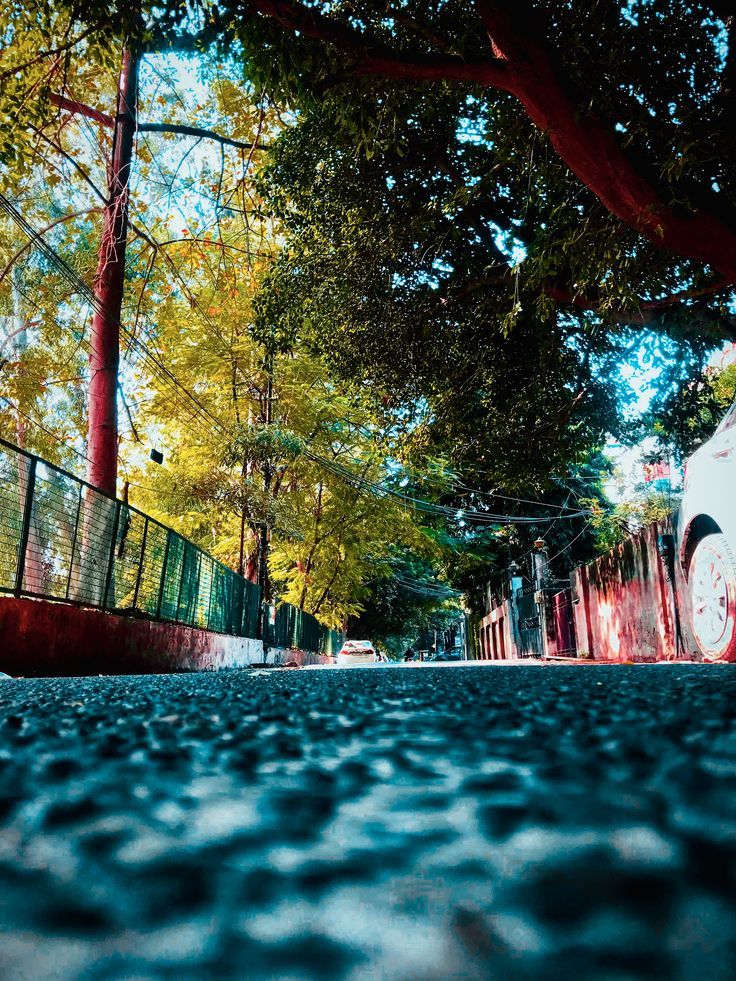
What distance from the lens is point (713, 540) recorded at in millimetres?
6992

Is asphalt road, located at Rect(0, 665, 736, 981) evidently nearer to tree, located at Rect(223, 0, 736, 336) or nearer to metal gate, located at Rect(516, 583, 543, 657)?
tree, located at Rect(223, 0, 736, 336)

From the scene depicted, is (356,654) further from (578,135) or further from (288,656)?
(578,135)

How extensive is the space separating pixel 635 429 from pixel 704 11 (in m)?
6.07

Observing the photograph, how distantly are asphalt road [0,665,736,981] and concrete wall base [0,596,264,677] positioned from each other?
6.76m

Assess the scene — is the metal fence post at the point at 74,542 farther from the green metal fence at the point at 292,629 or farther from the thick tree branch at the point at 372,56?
the green metal fence at the point at 292,629

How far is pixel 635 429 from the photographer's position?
11.9m

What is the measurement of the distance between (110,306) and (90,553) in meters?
5.13

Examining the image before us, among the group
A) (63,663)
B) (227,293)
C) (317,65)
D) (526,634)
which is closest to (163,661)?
(63,663)

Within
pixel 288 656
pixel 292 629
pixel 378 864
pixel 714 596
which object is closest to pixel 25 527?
pixel 714 596

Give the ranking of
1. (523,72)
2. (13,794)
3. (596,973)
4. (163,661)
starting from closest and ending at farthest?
(596,973)
(13,794)
(523,72)
(163,661)

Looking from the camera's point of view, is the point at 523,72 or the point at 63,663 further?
the point at 63,663

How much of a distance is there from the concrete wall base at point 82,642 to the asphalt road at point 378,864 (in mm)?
6762

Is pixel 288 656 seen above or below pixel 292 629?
below

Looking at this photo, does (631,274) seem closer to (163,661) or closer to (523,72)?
(523,72)
